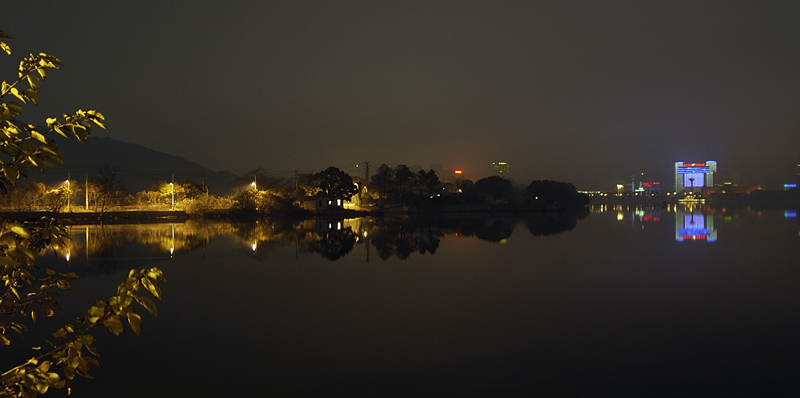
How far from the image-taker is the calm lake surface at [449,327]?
6.83 metres

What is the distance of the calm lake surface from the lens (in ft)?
22.4

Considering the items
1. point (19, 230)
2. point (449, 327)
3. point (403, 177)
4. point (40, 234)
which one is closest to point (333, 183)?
point (403, 177)

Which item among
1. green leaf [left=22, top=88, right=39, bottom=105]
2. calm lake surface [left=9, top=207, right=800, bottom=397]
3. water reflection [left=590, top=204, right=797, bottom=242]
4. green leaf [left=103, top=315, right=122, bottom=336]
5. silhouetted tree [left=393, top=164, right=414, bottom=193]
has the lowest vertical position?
water reflection [left=590, top=204, right=797, bottom=242]

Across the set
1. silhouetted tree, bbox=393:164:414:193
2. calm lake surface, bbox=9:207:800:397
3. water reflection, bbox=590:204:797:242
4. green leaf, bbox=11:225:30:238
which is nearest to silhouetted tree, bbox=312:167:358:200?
silhouetted tree, bbox=393:164:414:193

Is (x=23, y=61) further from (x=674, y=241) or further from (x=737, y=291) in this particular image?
(x=674, y=241)

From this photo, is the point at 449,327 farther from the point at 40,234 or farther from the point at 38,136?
the point at 38,136

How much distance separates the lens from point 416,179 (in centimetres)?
8731

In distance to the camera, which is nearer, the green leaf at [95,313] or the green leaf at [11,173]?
the green leaf at [11,173]

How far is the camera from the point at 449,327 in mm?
9609

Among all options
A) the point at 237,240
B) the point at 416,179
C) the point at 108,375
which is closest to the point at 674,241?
the point at 237,240

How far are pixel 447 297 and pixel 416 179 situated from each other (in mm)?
74895

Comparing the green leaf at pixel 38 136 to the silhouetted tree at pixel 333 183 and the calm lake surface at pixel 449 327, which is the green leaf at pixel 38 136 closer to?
the calm lake surface at pixel 449 327

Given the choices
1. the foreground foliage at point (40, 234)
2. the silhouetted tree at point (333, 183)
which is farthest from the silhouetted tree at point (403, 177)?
the foreground foliage at point (40, 234)

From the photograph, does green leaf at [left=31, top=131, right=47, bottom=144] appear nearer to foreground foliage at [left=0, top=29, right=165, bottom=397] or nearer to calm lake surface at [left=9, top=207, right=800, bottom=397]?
foreground foliage at [left=0, top=29, right=165, bottom=397]
